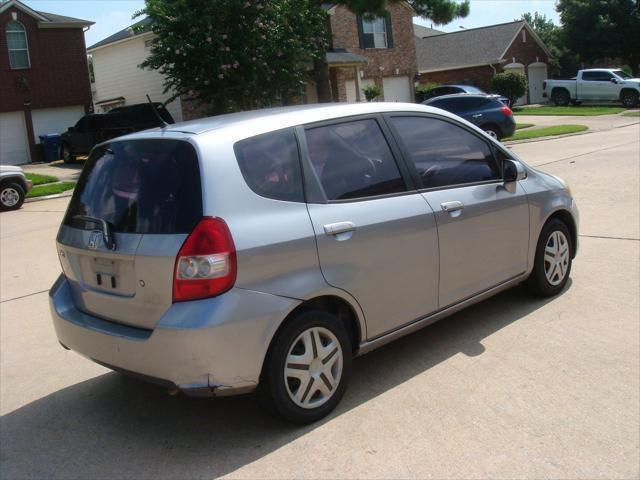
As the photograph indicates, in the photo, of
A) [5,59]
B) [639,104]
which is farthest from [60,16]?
[639,104]

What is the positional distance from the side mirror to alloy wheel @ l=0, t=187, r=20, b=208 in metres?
13.2

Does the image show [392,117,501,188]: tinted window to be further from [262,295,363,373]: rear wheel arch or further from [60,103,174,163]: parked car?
[60,103,174,163]: parked car

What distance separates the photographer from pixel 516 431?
3709 mm

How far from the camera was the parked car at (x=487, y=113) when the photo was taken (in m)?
20.9

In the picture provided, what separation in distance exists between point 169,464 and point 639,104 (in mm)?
38251

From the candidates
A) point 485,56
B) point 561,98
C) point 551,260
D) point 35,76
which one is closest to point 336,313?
point 551,260

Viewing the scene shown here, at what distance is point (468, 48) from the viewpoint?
44031 mm

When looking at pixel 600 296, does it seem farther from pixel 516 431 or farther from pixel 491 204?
pixel 516 431

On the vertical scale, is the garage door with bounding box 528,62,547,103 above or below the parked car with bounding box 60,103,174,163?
above

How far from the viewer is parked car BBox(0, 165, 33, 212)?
50.5 feet

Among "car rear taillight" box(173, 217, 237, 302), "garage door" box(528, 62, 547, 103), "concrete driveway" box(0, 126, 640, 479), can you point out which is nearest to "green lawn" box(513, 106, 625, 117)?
"garage door" box(528, 62, 547, 103)

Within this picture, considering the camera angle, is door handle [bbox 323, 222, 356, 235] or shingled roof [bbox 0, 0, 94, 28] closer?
door handle [bbox 323, 222, 356, 235]

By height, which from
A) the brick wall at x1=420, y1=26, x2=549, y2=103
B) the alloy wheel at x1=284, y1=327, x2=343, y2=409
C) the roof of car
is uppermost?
the brick wall at x1=420, y1=26, x2=549, y2=103

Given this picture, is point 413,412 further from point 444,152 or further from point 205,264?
point 444,152
